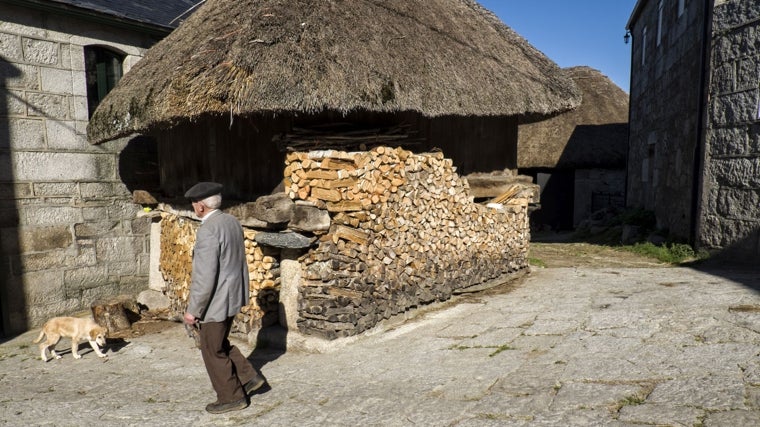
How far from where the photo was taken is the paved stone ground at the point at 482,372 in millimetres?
3121

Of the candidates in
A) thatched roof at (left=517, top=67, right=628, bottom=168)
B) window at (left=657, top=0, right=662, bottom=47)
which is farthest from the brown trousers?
thatched roof at (left=517, top=67, right=628, bottom=168)

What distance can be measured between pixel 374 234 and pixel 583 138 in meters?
12.4

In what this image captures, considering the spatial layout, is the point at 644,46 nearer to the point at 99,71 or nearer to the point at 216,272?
the point at 99,71

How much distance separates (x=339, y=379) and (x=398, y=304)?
1.36 metres

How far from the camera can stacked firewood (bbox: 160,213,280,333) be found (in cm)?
502

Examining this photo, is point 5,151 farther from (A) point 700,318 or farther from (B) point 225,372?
(A) point 700,318

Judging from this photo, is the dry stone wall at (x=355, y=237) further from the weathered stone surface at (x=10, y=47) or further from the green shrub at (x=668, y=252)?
the green shrub at (x=668, y=252)

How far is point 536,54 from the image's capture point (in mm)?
7559

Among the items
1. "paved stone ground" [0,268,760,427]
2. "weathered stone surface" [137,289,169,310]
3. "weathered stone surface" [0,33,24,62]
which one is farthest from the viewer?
"weathered stone surface" [137,289,169,310]

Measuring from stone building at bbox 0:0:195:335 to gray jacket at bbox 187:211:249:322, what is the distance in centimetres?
448

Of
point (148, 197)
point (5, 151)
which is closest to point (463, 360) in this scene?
point (148, 197)

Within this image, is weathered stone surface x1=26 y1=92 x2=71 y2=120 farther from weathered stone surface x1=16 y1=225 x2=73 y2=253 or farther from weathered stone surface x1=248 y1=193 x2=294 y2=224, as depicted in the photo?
weathered stone surface x1=248 y1=193 x2=294 y2=224

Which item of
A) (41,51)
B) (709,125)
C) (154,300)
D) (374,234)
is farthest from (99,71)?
(709,125)

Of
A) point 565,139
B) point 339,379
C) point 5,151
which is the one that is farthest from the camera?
point 565,139
